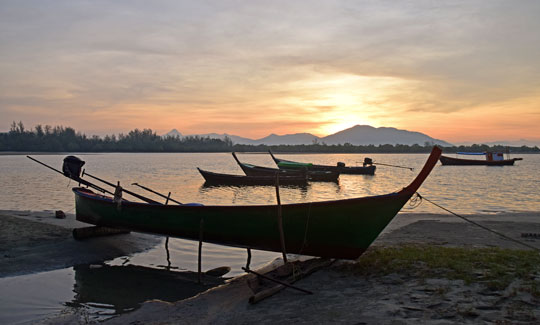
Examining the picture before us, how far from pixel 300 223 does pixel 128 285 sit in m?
4.10

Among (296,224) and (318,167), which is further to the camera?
(318,167)

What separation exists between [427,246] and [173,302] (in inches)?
234

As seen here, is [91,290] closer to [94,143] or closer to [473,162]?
[473,162]

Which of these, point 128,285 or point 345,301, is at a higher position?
point 345,301

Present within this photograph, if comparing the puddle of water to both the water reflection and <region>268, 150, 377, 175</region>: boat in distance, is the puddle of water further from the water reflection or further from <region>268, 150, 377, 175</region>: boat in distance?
<region>268, 150, 377, 175</region>: boat in distance

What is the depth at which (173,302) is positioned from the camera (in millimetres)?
7633

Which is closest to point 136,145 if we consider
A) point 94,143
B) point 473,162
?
point 94,143

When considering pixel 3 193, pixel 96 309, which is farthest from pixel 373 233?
pixel 3 193

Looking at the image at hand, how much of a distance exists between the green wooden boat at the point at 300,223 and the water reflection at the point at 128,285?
3.28ft

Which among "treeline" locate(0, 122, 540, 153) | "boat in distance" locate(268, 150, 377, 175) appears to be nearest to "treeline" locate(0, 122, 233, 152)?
"treeline" locate(0, 122, 540, 153)

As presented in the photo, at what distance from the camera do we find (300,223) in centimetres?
A: 804

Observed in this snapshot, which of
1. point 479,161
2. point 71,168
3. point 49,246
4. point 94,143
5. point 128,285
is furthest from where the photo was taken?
point 94,143

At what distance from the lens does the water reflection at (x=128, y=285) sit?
305 inches

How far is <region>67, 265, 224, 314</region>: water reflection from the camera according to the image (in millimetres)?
7758
